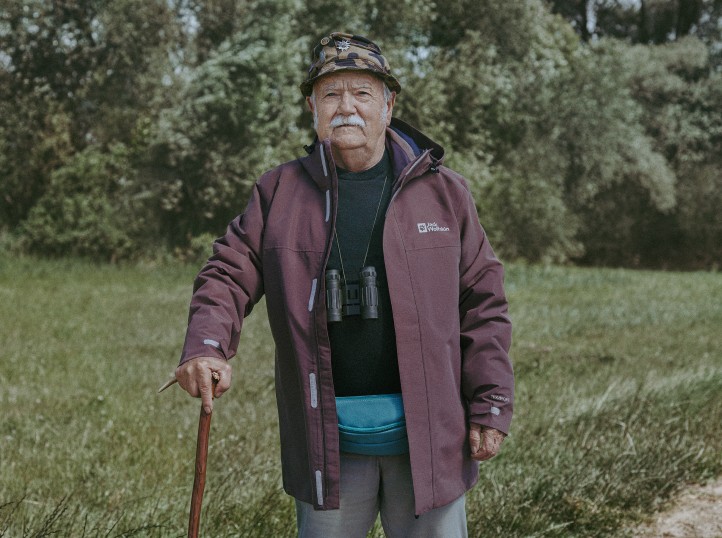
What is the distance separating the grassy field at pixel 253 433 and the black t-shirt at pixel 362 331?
102 centimetres

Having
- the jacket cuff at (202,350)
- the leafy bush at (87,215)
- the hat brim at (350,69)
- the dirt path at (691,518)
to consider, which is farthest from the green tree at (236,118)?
the jacket cuff at (202,350)

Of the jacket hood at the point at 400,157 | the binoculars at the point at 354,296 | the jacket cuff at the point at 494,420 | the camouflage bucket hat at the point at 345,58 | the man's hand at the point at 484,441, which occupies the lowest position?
the man's hand at the point at 484,441

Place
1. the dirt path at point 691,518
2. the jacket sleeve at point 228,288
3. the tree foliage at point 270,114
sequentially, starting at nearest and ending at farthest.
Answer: the jacket sleeve at point 228,288 < the dirt path at point 691,518 < the tree foliage at point 270,114

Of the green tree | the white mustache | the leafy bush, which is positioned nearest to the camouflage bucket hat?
the white mustache

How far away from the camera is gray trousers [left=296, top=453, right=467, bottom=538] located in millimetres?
2479

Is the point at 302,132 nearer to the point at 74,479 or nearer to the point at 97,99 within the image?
the point at 97,99

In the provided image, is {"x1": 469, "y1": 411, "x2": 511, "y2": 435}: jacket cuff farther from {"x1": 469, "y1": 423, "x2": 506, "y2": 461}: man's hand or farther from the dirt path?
the dirt path

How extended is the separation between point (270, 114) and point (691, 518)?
16.0 metres

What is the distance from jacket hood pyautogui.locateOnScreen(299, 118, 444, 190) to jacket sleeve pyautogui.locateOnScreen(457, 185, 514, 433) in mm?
148

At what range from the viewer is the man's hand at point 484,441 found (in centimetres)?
248

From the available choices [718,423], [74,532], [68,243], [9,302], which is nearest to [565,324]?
[718,423]

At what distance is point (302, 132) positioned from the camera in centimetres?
1900

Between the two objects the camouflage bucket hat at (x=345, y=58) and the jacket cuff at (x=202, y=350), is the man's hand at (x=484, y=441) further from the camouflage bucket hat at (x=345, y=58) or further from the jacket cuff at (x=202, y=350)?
the camouflage bucket hat at (x=345, y=58)

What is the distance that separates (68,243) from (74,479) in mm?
17176
